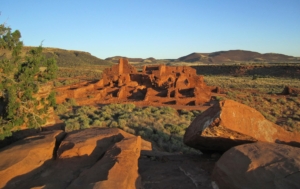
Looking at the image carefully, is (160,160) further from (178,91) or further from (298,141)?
(178,91)

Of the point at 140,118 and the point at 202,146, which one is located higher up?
the point at 202,146

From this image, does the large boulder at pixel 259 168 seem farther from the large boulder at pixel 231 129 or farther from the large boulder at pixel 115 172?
the large boulder at pixel 115 172

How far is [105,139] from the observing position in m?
7.15

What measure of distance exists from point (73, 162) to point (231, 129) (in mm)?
3833

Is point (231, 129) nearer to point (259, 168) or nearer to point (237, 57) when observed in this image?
point (259, 168)

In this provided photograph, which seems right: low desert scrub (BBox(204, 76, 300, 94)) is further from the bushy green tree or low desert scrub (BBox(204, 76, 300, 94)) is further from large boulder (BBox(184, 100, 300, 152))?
the bushy green tree

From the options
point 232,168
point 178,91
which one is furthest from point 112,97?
point 232,168

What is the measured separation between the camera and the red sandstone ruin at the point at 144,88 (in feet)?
76.3

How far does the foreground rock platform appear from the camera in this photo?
16.7 feet

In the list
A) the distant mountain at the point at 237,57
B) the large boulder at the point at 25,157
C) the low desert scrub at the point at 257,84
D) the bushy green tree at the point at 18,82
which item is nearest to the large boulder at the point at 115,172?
the large boulder at the point at 25,157

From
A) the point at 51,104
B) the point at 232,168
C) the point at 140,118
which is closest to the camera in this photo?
the point at 232,168

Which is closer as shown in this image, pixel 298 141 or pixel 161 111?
pixel 298 141

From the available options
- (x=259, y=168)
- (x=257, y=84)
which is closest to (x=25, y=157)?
(x=259, y=168)

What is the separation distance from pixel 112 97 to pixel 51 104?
588 inches
